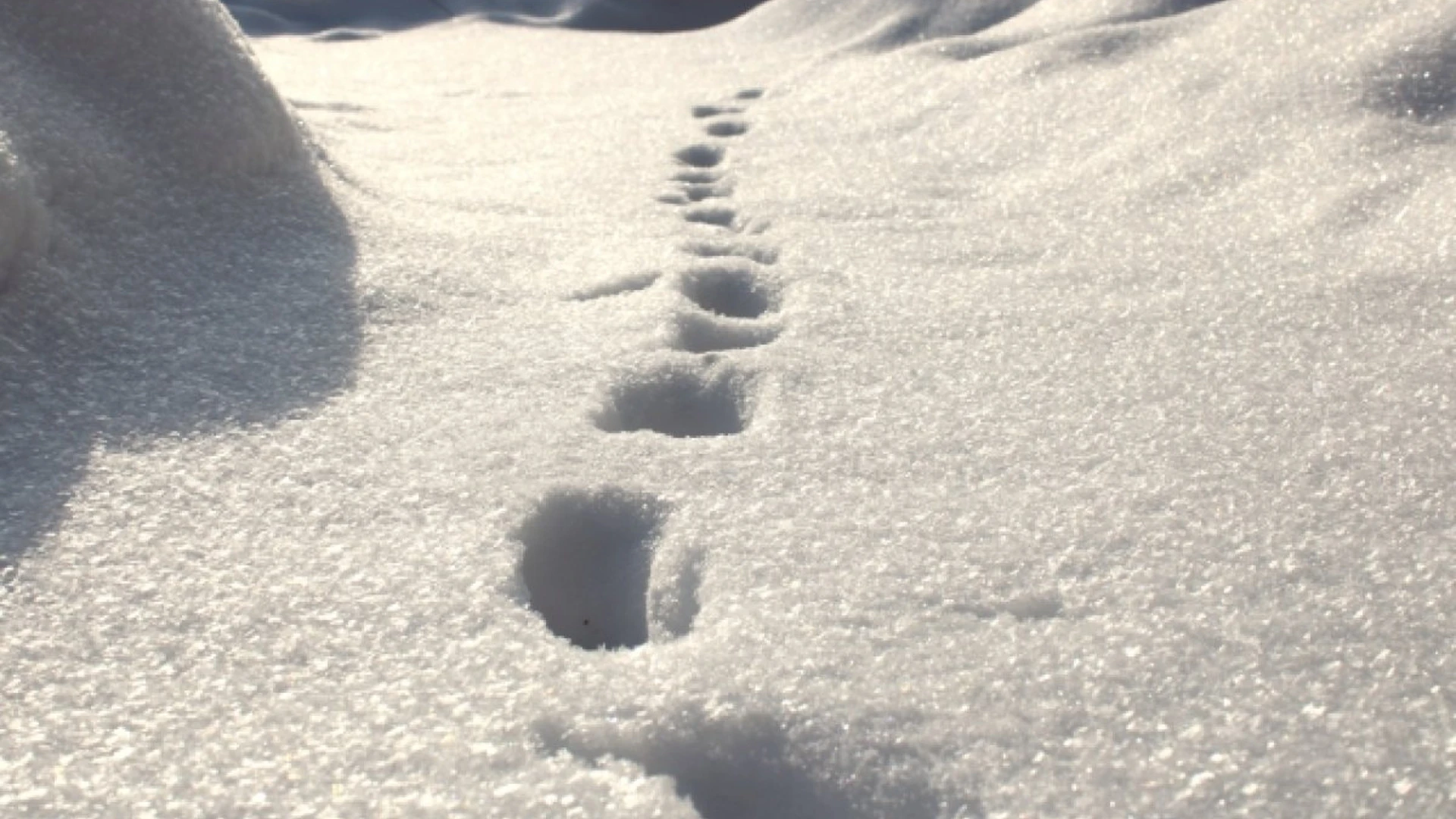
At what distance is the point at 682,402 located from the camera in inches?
40.2

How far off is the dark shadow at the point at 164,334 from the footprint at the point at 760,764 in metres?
0.38

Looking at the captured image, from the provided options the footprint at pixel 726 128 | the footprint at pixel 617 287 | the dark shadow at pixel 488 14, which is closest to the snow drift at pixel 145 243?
the footprint at pixel 617 287

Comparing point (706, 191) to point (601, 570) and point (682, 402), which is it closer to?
point (682, 402)

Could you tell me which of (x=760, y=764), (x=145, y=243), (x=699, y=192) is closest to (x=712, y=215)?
(x=699, y=192)

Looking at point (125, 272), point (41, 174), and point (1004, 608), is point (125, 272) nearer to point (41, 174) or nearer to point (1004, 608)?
point (41, 174)

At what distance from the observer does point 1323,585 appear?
0.72 metres

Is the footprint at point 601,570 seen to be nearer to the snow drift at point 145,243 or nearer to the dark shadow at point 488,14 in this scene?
the snow drift at point 145,243

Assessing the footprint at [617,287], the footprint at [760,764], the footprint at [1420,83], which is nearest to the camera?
the footprint at [760,764]

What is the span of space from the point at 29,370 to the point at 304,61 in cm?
199

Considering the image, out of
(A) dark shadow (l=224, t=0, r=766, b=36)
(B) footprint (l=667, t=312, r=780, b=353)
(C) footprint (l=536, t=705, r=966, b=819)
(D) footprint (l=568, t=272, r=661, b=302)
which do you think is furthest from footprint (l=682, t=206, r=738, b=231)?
(A) dark shadow (l=224, t=0, r=766, b=36)

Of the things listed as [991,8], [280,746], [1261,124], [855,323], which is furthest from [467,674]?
[991,8]

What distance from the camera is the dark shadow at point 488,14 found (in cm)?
341

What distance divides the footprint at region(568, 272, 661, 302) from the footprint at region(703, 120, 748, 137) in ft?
2.47

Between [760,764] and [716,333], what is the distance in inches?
22.9
